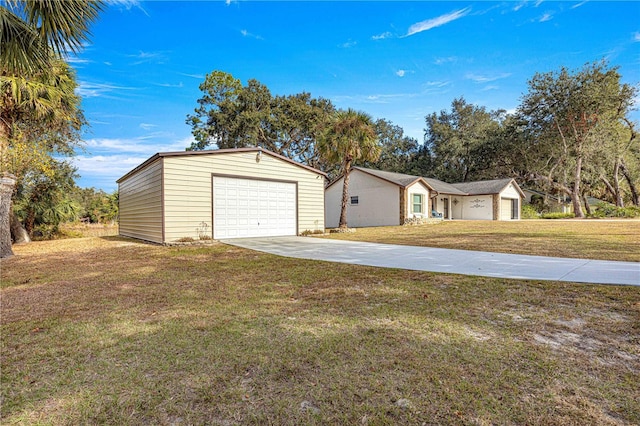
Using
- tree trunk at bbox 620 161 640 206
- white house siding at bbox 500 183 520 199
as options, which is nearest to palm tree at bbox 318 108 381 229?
white house siding at bbox 500 183 520 199

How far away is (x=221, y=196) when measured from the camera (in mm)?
12133

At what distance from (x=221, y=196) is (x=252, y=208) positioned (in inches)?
54.8

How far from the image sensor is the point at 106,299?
14.8ft

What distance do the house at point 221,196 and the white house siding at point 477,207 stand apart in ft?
59.3

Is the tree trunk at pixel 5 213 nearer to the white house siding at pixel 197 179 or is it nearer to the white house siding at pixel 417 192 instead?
the white house siding at pixel 197 179

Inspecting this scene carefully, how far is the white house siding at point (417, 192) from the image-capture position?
21516 millimetres

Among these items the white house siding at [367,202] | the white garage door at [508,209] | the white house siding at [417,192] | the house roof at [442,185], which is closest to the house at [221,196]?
the white house siding at [367,202]

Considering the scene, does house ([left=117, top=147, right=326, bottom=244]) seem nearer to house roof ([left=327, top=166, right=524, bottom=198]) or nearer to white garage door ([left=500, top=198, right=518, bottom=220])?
house roof ([left=327, top=166, right=524, bottom=198])

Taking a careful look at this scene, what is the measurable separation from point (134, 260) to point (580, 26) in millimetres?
18885

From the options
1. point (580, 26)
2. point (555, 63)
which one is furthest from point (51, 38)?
point (555, 63)

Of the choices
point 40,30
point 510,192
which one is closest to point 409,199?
point 510,192

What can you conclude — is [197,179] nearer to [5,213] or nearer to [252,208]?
[252,208]

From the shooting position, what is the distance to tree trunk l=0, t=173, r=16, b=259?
29.8 ft

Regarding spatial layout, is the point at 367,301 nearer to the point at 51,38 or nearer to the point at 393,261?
the point at 393,261
